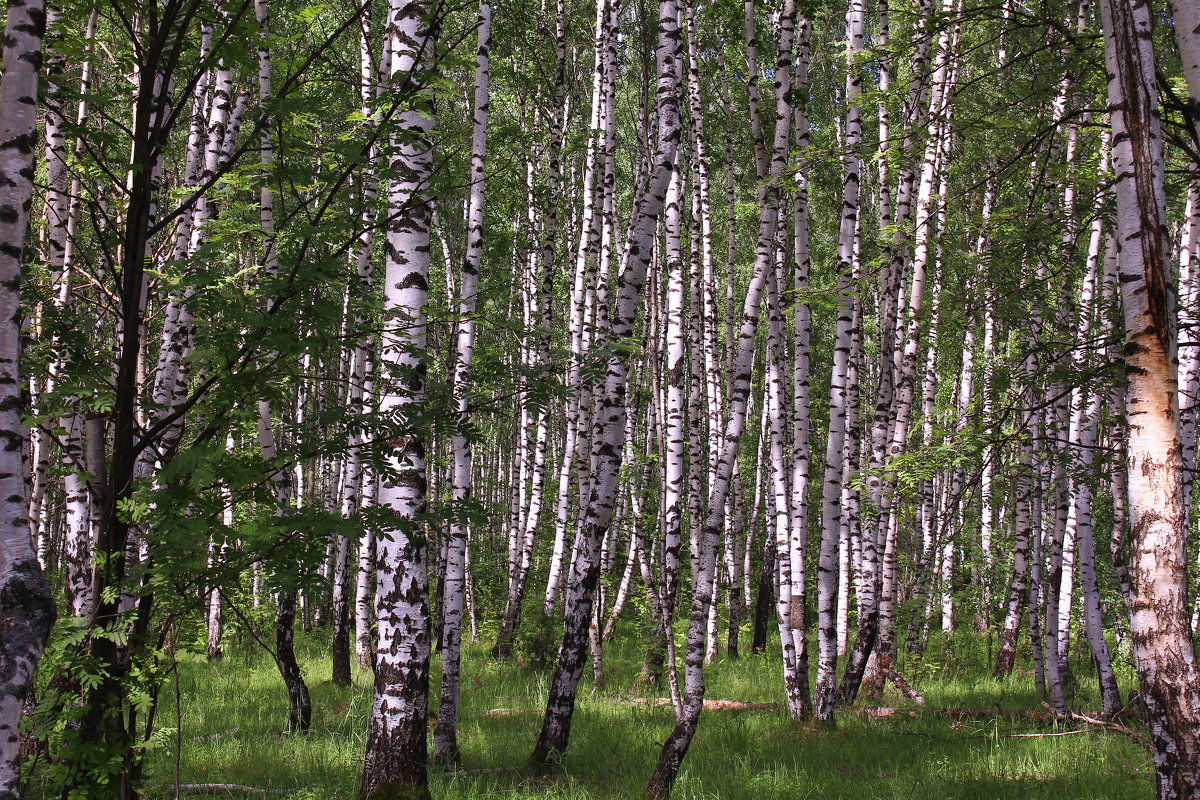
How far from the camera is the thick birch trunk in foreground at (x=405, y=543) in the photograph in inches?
187

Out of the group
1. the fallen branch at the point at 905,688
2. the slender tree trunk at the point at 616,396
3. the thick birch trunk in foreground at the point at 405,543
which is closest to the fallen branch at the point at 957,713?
the fallen branch at the point at 905,688

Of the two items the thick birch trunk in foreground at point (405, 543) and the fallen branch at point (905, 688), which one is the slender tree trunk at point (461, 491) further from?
the fallen branch at point (905, 688)

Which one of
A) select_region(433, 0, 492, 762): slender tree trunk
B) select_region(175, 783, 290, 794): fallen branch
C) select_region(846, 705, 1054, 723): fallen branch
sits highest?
select_region(433, 0, 492, 762): slender tree trunk

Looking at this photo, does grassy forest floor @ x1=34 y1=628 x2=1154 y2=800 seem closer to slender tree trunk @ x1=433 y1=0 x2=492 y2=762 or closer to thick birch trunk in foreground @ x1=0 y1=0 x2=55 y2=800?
slender tree trunk @ x1=433 y1=0 x2=492 y2=762

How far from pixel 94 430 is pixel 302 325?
1032 millimetres

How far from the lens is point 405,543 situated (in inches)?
195

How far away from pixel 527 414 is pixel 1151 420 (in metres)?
4.17

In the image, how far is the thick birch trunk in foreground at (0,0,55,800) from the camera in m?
2.35

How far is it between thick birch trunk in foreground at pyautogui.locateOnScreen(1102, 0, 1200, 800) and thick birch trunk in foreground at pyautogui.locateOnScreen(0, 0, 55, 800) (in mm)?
4275

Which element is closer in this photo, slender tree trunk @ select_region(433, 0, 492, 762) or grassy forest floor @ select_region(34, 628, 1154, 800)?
grassy forest floor @ select_region(34, 628, 1154, 800)

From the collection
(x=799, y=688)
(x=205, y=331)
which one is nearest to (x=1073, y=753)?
(x=799, y=688)

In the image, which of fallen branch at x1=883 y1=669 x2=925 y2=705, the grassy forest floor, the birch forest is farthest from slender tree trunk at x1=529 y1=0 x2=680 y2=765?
fallen branch at x1=883 y1=669 x2=925 y2=705

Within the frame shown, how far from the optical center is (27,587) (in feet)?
7.89

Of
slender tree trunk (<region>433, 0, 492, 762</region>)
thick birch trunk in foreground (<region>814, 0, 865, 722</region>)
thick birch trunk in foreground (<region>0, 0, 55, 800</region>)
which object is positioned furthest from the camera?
thick birch trunk in foreground (<region>814, 0, 865, 722</region>)
